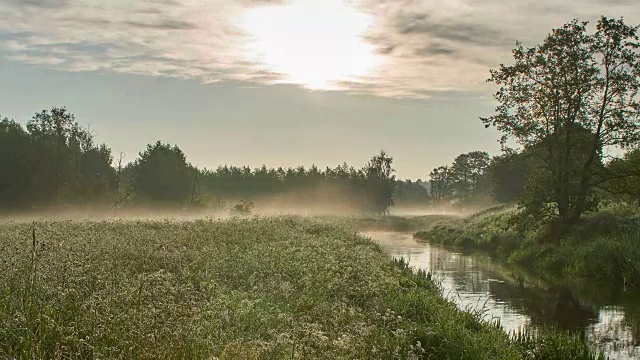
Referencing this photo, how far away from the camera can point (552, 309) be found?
60.5 feet

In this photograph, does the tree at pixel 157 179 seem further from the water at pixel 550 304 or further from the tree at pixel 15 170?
the water at pixel 550 304

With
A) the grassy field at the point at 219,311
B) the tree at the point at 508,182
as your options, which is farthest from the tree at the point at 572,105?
the tree at the point at 508,182

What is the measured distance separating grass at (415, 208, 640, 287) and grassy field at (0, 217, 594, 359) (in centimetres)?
1158

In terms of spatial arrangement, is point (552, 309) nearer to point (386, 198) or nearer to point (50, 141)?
point (50, 141)

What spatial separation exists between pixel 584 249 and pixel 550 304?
918 centimetres

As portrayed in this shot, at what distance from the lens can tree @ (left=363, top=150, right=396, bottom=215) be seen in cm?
11969

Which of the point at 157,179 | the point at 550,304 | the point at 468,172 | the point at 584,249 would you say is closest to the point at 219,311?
the point at 550,304

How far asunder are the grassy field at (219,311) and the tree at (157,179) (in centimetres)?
5943

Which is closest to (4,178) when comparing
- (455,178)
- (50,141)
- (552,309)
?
(50,141)

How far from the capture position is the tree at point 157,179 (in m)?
75.8

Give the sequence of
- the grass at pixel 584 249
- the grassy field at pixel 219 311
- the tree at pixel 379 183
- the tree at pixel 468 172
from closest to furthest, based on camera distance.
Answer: the grassy field at pixel 219 311 → the grass at pixel 584 249 → the tree at pixel 379 183 → the tree at pixel 468 172

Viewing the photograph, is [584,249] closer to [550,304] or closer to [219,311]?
[550,304]

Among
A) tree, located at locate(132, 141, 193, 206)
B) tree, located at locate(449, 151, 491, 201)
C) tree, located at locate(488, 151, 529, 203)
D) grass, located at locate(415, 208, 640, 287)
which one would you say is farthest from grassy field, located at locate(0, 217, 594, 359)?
tree, located at locate(449, 151, 491, 201)

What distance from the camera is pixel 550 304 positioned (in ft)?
63.4
